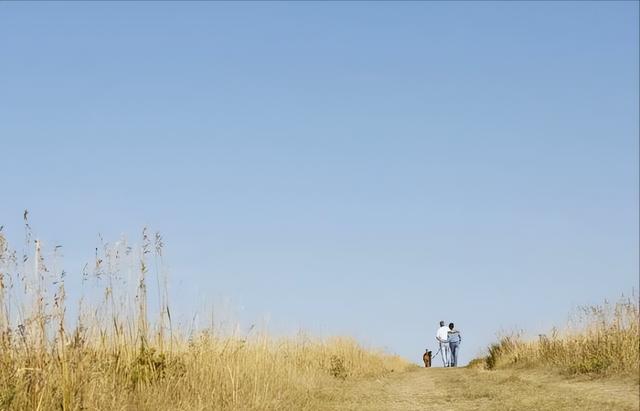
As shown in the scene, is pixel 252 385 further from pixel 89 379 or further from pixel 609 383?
pixel 609 383

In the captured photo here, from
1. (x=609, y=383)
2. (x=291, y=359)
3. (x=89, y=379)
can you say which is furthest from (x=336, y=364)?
(x=89, y=379)

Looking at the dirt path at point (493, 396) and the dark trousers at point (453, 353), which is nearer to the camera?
the dirt path at point (493, 396)

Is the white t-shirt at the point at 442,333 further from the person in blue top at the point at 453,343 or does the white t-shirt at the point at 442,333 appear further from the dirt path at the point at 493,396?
the dirt path at the point at 493,396

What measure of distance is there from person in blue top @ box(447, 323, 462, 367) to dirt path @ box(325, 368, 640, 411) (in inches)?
558

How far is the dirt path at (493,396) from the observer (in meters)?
10.6

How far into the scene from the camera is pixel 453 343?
2955 cm

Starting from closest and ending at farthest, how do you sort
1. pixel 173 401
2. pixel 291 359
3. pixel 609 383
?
pixel 173 401, pixel 609 383, pixel 291 359

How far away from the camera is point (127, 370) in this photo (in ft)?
27.5

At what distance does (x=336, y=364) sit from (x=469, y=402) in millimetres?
7431

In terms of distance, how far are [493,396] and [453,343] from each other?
18001 millimetres

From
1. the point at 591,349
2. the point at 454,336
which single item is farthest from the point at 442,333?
the point at 591,349

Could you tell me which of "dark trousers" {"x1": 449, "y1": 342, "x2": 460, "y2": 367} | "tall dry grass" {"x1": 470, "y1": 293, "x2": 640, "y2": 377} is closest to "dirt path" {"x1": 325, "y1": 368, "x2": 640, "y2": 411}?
"tall dry grass" {"x1": 470, "y1": 293, "x2": 640, "y2": 377}

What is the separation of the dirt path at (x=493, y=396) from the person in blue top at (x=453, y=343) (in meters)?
14.2

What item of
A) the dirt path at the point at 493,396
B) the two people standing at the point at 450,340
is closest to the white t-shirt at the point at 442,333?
the two people standing at the point at 450,340
